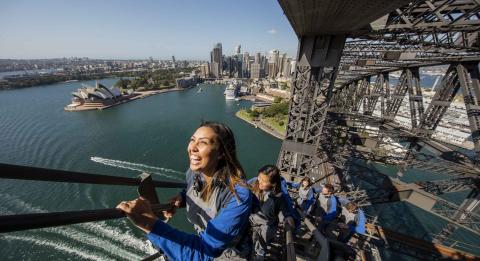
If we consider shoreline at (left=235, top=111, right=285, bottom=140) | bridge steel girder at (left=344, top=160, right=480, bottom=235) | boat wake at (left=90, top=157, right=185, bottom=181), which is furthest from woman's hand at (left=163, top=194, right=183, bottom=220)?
shoreline at (left=235, top=111, right=285, bottom=140)

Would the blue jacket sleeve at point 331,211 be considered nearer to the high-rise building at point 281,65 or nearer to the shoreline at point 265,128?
the shoreline at point 265,128

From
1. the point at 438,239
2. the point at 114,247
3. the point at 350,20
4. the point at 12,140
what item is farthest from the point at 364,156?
the point at 12,140

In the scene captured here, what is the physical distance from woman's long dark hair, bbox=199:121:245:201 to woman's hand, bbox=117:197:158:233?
50 centimetres

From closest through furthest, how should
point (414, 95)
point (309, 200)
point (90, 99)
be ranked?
1. point (309, 200)
2. point (414, 95)
3. point (90, 99)

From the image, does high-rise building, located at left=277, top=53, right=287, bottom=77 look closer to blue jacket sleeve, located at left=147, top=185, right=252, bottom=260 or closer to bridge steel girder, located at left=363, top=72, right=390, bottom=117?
bridge steel girder, located at left=363, top=72, right=390, bottom=117

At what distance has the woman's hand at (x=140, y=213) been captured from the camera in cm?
103

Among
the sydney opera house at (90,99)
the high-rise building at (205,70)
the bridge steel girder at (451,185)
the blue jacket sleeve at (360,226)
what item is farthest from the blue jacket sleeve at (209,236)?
the high-rise building at (205,70)

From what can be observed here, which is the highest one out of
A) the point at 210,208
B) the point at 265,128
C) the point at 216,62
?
the point at 216,62

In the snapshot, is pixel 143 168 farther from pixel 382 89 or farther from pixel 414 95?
pixel 414 95

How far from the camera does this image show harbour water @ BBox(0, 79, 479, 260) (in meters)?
11.8

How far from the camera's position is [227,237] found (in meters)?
1.28

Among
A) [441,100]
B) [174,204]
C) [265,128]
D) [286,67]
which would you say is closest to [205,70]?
[286,67]

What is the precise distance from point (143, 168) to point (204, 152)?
2051 cm

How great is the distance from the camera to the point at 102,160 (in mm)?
21016
